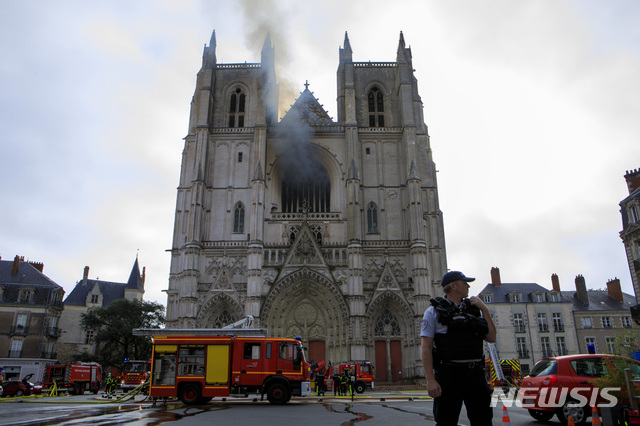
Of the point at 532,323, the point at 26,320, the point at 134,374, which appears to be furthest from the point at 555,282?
the point at 26,320

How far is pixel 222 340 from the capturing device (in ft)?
48.6

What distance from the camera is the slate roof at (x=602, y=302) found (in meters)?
41.1

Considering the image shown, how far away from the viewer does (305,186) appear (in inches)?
1410

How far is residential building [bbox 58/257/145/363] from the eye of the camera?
46.5 metres

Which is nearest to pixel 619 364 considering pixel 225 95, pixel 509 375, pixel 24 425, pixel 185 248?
pixel 24 425

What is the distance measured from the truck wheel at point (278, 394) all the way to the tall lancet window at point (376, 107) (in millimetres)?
26462

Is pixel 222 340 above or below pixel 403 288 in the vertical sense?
below

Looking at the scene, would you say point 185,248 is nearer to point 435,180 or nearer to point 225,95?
point 225,95

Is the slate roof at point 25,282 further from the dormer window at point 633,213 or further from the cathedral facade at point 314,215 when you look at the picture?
the dormer window at point 633,213

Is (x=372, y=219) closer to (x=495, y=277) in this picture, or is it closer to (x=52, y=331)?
(x=495, y=277)

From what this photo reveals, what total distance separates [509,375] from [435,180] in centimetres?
1499

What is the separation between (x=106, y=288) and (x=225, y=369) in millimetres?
44618

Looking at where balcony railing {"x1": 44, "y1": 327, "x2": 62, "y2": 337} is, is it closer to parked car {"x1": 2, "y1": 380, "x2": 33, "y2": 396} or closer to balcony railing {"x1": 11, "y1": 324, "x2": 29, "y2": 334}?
balcony railing {"x1": 11, "y1": 324, "x2": 29, "y2": 334}

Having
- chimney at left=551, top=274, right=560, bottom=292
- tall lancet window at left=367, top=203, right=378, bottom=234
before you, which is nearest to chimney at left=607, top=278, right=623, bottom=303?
chimney at left=551, top=274, right=560, bottom=292
